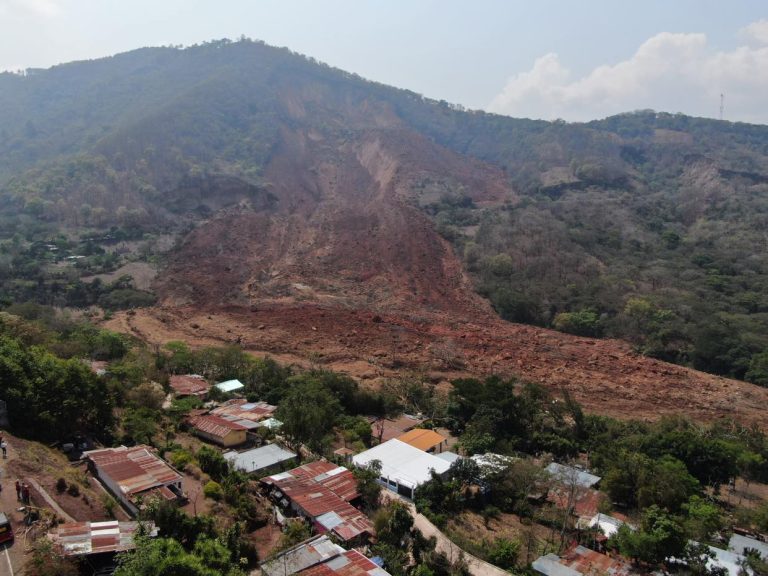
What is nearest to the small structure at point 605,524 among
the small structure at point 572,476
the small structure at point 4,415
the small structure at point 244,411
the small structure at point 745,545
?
the small structure at point 572,476

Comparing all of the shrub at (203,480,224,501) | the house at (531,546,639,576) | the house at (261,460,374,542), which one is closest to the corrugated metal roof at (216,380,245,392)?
the house at (261,460,374,542)

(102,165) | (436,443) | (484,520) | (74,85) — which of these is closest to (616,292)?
(436,443)

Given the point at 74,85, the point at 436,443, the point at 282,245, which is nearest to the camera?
the point at 436,443

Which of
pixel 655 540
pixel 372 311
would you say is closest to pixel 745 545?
pixel 655 540

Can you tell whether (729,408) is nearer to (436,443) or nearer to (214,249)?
(436,443)

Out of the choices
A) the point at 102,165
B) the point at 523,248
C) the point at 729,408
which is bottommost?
the point at 729,408
